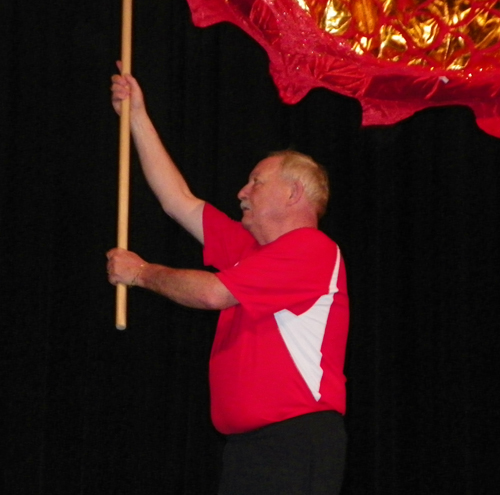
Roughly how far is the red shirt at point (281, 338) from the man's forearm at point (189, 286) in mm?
31

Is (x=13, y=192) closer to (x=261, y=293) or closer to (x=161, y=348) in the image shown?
(x=161, y=348)

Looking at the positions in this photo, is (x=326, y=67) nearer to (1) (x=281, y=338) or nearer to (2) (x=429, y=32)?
(2) (x=429, y=32)

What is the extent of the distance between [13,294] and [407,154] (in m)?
1.78

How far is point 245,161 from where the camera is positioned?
3.36m

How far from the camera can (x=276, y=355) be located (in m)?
2.15

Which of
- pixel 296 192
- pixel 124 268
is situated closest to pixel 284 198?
pixel 296 192

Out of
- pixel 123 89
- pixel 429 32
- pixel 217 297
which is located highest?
pixel 429 32

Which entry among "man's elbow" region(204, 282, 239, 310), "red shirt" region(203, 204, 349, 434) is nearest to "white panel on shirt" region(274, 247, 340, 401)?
"red shirt" region(203, 204, 349, 434)

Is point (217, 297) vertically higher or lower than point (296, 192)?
lower

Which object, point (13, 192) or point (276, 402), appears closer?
point (276, 402)

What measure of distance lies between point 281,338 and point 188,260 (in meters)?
1.11

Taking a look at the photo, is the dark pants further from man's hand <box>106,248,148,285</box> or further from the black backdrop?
the black backdrop

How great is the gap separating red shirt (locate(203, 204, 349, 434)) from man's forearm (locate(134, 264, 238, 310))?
1.2 inches

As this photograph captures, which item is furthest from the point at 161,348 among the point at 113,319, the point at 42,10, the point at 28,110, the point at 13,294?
the point at 42,10
